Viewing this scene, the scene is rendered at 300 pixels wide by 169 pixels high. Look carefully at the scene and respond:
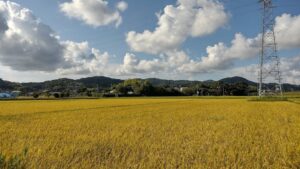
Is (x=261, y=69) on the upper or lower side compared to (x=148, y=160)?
upper

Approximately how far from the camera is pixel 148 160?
9.20m

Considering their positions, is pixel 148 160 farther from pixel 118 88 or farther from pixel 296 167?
pixel 118 88

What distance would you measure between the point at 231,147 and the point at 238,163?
2.46 metres

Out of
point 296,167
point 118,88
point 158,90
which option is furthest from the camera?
point 118,88

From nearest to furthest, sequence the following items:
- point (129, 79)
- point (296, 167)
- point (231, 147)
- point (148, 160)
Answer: point (296, 167) → point (148, 160) → point (231, 147) → point (129, 79)

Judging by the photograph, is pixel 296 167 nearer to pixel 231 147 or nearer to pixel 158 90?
pixel 231 147

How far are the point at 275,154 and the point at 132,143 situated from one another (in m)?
5.08

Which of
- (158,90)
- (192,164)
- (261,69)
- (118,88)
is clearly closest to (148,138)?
(192,164)

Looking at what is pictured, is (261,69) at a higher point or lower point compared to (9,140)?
higher

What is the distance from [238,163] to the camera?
868 cm

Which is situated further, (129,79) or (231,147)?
(129,79)

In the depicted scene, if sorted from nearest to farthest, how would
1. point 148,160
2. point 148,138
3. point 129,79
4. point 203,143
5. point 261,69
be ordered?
1. point 148,160
2. point 203,143
3. point 148,138
4. point 261,69
5. point 129,79

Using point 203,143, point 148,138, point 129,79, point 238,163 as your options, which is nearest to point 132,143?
point 148,138

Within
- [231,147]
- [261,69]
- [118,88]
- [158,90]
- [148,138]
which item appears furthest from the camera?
[118,88]
